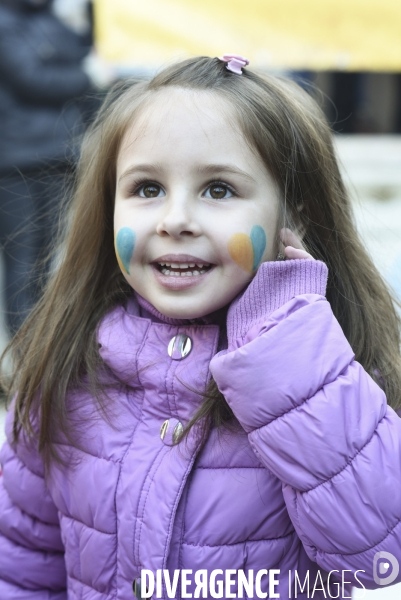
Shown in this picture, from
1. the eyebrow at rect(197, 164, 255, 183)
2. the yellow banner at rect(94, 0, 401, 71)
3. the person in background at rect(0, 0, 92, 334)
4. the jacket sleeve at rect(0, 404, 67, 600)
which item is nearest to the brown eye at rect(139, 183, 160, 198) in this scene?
the eyebrow at rect(197, 164, 255, 183)

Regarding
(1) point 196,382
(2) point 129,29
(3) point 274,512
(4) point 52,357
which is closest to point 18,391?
(4) point 52,357

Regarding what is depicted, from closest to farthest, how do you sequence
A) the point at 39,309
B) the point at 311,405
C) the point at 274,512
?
the point at 311,405 → the point at 274,512 → the point at 39,309

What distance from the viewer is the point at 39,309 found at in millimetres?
1827

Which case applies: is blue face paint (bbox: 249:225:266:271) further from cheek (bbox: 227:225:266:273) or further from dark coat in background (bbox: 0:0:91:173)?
dark coat in background (bbox: 0:0:91:173)

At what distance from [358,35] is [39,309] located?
2767 mm

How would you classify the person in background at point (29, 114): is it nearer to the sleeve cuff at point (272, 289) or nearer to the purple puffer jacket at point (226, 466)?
the purple puffer jacket at point (226, 466)

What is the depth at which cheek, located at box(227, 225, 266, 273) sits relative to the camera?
1.42 m

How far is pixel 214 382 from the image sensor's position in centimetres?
147

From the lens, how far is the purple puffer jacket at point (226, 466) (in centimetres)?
130

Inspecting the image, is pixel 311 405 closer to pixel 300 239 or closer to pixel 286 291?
pixel 286 291

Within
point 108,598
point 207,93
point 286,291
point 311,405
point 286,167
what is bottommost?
point 108,598

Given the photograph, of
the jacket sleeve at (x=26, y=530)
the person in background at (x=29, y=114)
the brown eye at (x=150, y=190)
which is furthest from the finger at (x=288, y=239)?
the person in background at (x=29, y=114)

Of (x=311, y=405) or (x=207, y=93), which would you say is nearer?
(x=311, y=405)

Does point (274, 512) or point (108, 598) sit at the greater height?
point (274, 512)
